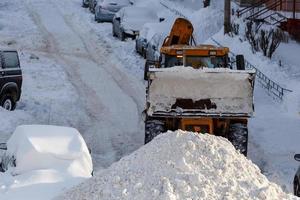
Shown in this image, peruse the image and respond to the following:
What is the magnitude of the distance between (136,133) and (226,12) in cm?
1256

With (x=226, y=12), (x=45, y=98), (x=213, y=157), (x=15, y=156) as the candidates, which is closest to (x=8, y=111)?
(x=45, y=98)

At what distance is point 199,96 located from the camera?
1338 cm

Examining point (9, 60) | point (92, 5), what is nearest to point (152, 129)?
point (9, 60)

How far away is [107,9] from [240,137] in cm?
2384

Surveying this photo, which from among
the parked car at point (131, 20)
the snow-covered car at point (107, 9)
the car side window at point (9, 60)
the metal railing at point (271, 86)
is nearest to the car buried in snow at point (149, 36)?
the parked car at point (131, 20)

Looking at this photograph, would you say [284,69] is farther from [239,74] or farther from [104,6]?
[104,6]

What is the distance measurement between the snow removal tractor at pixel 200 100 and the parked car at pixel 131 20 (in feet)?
55.7

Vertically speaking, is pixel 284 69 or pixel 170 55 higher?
pixel 170 55

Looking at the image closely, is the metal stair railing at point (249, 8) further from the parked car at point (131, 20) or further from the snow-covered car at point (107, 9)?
the snow-covered car at point (107, 9)

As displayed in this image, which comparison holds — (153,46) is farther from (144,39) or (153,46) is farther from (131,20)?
(131,20)

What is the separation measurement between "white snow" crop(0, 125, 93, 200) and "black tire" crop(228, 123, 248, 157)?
3627 millimetres

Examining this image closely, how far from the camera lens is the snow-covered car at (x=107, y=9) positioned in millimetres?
35969

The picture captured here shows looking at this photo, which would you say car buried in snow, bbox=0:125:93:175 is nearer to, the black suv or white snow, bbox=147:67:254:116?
white snow, bbox=147:67:254:116

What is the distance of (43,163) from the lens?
9.88 m
